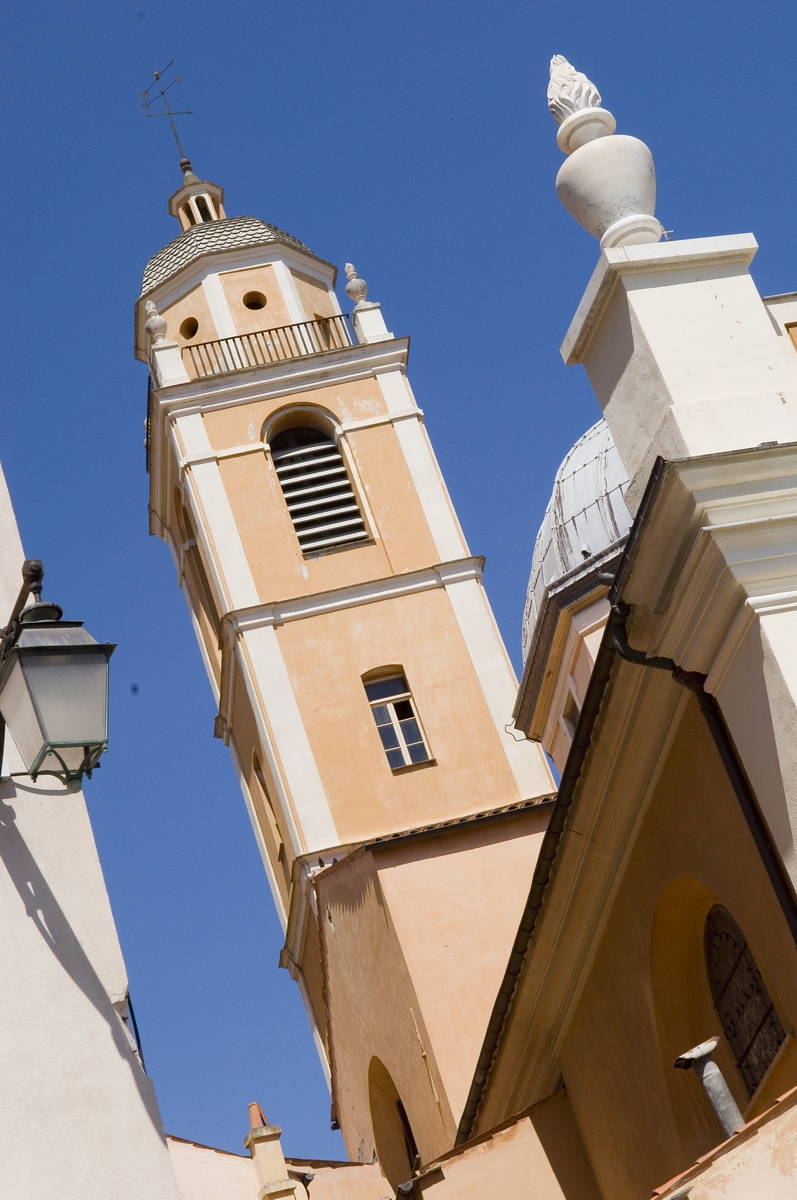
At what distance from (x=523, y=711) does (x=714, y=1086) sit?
14123mm

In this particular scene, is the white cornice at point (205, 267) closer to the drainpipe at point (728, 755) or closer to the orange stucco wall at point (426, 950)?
the orange stucco wall at point (426, 950)

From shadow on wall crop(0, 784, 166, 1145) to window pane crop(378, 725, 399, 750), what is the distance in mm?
17628

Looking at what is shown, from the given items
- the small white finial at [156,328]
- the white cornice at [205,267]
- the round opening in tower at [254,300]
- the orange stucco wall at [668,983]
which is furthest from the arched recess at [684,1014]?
the white cornice at [205,267]

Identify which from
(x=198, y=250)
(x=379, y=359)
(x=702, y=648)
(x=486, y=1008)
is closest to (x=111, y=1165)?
(x=702, y=648)

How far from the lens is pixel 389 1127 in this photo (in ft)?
69.6

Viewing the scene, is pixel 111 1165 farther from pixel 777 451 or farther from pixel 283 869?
pixel 283 869

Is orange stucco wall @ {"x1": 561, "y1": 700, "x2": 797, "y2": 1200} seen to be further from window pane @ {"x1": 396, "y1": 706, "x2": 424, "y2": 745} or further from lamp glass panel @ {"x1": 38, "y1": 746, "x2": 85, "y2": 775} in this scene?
window pane @ {"x1": 396, "y1": 706, "x2": 424, "y2": 745}

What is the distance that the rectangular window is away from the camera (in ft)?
75.0

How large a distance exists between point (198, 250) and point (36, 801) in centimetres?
2444

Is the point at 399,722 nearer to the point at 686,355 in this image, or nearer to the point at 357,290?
the point at 357,290

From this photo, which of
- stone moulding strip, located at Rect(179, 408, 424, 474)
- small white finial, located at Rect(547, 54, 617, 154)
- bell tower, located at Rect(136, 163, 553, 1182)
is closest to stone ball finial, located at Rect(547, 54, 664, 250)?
small white finial, located at Rect(547, 54, 617, 154)

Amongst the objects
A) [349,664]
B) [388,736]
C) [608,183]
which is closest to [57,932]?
[608,183]

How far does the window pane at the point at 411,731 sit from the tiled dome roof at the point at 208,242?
395 inches

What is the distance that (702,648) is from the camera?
7180 mm
